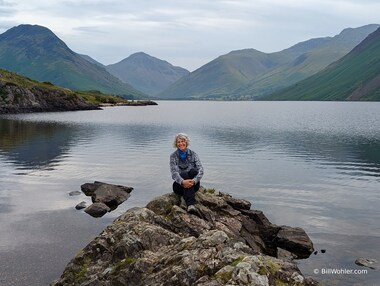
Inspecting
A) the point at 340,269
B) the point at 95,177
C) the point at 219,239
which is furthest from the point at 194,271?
the point at 95,177

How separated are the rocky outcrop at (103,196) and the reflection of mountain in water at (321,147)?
3093cm

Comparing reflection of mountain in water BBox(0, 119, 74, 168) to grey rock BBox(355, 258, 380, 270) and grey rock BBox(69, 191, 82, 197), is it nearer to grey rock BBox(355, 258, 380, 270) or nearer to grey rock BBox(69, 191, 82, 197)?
grey rock BBox(69, 191, 82, 197)

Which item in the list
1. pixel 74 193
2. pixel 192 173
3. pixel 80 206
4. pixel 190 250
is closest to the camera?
pixel 190 250

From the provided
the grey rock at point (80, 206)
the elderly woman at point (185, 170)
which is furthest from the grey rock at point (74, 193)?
the elderly woman at point (185, 170)

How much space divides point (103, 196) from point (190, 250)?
21374 mm

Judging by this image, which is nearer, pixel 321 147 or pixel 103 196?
pixel 103 196

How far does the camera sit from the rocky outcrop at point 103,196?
32.5 meters

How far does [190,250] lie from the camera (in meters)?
15.9

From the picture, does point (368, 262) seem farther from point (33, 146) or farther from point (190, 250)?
point (33, 146)

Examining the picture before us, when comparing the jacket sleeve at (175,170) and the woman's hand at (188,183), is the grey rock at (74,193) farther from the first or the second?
the woman's hand at (188,183)

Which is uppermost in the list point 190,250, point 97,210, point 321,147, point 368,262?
point 190,250

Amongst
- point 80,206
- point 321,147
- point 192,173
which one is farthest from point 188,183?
point 321,147

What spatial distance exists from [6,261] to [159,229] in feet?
30.6

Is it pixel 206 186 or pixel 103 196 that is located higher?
pixel 103 196
